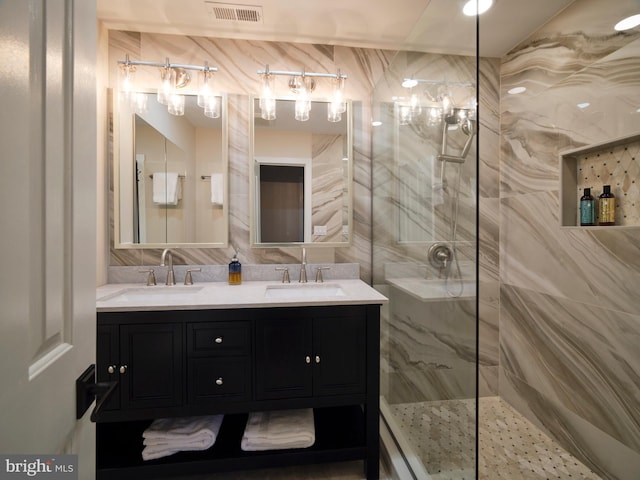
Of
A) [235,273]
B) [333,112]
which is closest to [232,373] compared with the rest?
[235,273]

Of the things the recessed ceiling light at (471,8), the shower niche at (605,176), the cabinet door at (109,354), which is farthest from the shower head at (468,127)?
the cabinet door at (109,354)

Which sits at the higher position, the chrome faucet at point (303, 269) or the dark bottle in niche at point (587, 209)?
the dark bottle in niche at point (587, 209)

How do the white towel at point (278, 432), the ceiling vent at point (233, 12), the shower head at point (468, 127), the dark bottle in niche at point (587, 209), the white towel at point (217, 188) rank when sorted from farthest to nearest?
1. the white towel at point (217, 188)
2. the ceiling vent at point (233, 12)
3. the dark bottle in niche at point (587, 209)
4. the white towel at point (278, 432)
5. the shower head at point (468, 127)

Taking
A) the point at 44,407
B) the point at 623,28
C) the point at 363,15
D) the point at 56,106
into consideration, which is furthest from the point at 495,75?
the point at 44,407

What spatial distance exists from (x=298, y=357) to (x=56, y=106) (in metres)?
1.25

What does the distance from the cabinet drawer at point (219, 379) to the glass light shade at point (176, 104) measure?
150 centimetres

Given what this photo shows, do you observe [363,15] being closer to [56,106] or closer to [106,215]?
[56,106]

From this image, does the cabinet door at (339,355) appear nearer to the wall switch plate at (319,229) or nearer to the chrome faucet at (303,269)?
the chrome faucet at (303,269)

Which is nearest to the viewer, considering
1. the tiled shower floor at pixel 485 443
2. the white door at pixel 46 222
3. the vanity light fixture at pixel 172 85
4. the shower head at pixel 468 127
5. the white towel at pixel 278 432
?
the white door at pixel 46 222

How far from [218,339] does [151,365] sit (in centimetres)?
32

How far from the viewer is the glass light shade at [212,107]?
72.6 inches

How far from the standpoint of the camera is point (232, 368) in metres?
1.36

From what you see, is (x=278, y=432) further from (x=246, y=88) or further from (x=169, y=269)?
(x=246, y=88)

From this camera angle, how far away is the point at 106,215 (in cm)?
183
